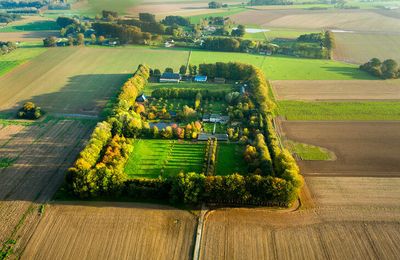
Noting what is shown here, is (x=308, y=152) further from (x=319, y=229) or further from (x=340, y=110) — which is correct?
(x=340, y=110)

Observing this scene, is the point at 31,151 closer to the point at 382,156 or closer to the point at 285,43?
the point at 382,156

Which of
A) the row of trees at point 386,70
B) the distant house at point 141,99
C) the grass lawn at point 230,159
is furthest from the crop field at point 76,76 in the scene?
the row of trees at point 386,70

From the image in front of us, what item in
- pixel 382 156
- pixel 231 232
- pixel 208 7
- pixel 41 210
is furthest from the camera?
pixel 208 7

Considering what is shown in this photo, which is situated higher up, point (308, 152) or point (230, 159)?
point (308, 152)

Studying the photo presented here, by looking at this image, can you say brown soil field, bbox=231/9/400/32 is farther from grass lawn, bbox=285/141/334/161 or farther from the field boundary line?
the field boundary line

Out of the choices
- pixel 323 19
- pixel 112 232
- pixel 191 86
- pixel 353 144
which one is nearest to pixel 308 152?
pixel 353 144

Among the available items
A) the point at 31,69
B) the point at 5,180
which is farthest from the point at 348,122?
the point at 31,69
